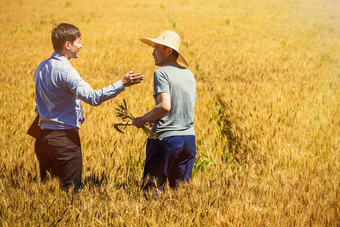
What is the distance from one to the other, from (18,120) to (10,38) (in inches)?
420

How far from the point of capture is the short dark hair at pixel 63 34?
9.50 ft

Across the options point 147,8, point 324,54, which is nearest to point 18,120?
point 324,54

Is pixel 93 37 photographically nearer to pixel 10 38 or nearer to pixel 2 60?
pixel 10 38

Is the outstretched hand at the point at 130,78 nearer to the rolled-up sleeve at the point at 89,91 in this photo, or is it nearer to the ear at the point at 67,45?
the rolled-up sleeve at the point at 89,91

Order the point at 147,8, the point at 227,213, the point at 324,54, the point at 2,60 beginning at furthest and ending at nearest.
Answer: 1. the point at 147,8
2. the point at 324,54
3. the point at 2,60
4. the point at 227,213

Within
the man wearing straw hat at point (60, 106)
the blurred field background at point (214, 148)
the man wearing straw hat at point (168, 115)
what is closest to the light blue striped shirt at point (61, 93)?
the man wearing straw hat at point (60, 106)

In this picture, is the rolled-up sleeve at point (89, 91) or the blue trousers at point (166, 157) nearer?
the rolled-up sleeve at point (89, 91)

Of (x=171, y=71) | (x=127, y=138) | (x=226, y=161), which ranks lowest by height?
(x=226, y=161)

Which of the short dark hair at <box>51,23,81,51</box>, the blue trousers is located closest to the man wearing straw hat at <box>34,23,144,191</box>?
the short dark hair at <box>51,23,81,51</box>

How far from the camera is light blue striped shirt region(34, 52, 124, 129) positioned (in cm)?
280

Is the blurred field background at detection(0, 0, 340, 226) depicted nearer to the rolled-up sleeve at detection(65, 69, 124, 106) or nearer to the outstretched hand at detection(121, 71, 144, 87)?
the rolled-up sleeve at detection(65, 69, 124, 106)

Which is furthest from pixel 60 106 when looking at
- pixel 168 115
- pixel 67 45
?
pixel 168 115

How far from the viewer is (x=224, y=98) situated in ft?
21.2

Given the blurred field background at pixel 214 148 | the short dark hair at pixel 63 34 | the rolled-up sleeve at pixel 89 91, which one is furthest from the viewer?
the short dark hair at pixel 63 34
